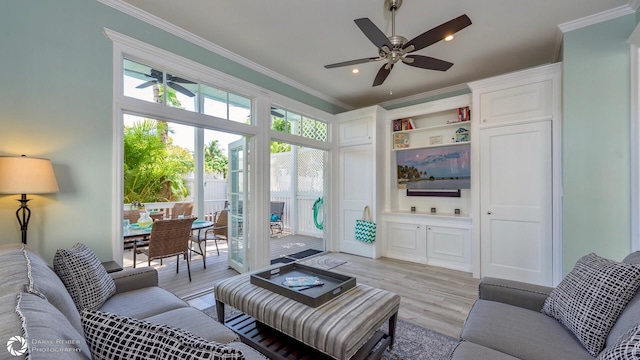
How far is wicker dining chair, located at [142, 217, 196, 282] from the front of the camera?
3.15 m

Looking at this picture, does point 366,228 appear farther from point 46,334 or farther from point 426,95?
point 46,334

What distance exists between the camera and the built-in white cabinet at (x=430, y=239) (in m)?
3.77

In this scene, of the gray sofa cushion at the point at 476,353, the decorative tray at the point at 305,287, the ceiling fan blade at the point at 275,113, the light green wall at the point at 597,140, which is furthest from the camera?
the ceiling fan blade at the point at 275,113

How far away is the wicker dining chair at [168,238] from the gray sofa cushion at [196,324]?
1.83 meters

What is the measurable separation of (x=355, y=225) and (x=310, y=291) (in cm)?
276

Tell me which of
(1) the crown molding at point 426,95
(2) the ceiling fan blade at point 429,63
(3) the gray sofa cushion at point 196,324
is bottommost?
(3) the gray sofa cushion at point 196,324

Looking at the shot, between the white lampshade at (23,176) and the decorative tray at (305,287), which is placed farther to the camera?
the decorative tray at (305,287)

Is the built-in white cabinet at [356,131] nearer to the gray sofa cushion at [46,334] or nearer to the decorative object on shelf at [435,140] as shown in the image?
the decorative object on shelf at [435,140]

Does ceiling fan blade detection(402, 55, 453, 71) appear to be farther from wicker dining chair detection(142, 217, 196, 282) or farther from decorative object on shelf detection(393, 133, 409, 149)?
wicker dining chair detection(142, 217, 196, 282)

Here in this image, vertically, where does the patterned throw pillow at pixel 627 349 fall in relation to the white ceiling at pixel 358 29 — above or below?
below

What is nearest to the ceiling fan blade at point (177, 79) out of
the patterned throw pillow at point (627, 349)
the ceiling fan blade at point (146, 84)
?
the ceiling fan blade at point (146, 84)

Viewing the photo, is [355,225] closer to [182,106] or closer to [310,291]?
[310,291]

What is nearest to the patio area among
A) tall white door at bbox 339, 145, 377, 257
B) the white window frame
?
the white window frame

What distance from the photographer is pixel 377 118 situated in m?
Result: 4.44
